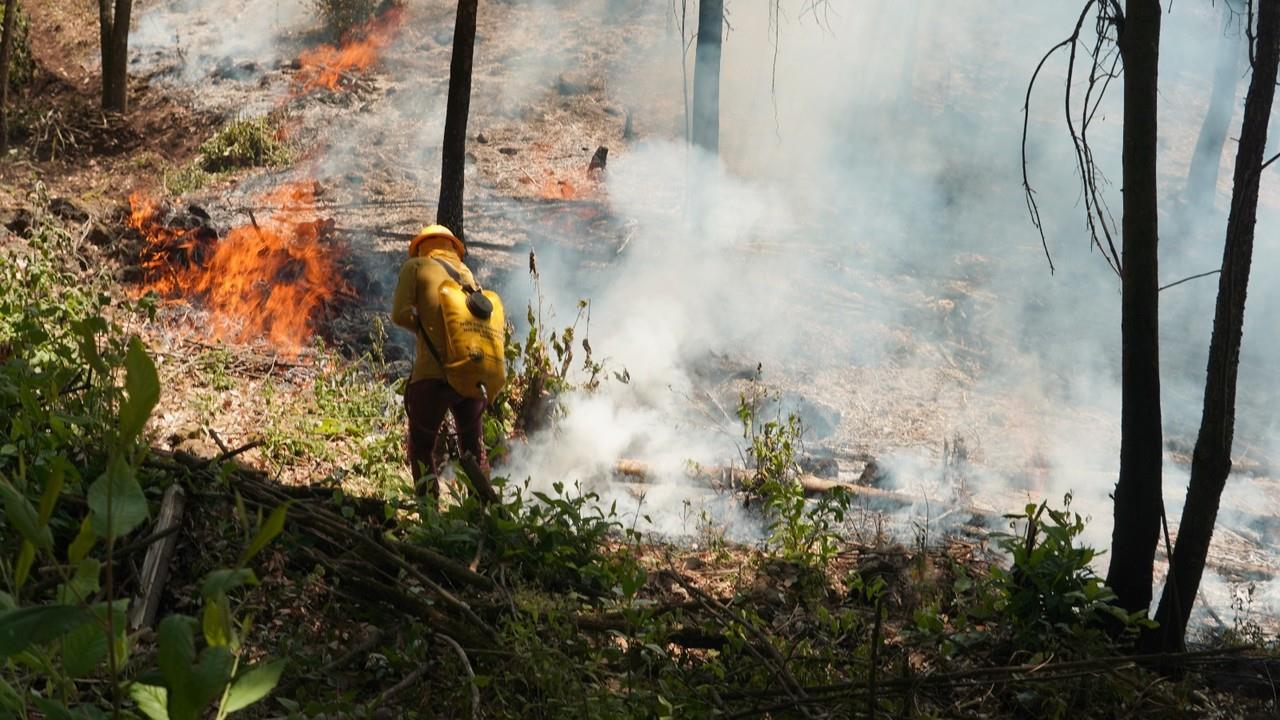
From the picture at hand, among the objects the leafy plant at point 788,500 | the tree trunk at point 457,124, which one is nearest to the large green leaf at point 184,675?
the leafy plant at point 788,500

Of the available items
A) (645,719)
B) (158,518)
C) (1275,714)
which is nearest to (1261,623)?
(1275,714)

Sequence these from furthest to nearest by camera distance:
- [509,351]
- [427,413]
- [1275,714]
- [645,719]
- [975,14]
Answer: [975,14] < [509,351] < [427,413] < [1275,714] < [645,719]

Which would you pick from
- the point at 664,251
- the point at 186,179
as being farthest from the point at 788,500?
the point at 186,179

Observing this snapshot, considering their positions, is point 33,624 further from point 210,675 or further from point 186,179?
point 186,179

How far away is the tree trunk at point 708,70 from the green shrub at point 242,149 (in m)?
5.63

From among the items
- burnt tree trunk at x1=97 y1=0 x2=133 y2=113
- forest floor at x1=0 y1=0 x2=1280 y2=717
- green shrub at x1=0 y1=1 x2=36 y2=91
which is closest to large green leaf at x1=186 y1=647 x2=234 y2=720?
forest floor at x1=0 y1=0 x2=1280 y2=717

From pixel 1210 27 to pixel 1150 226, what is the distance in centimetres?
2436

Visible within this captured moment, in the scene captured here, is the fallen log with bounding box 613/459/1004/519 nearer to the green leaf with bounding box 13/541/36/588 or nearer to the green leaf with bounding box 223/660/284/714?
the green leaf with bounding box 223/660/284/714

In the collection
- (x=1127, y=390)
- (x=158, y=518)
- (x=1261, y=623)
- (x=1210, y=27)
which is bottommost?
(x=1261, y=623)

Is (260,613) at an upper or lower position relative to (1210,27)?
lower

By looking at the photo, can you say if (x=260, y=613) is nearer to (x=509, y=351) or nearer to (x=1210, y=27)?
(x=509, y=351)

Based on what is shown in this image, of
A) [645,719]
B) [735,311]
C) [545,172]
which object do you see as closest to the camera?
[645,719]

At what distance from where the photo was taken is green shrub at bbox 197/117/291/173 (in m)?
12.6

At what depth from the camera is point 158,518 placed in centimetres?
387
